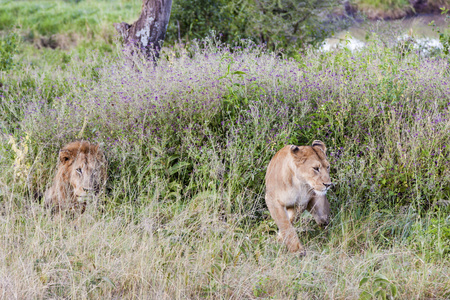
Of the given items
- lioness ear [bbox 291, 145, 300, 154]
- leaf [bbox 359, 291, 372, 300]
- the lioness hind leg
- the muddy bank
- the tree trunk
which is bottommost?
the muddy bank

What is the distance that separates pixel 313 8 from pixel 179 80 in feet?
19.4

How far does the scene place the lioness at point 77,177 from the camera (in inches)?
177

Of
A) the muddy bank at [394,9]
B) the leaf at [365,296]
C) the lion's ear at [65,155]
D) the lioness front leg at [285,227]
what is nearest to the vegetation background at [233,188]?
the leaf at [365,296]

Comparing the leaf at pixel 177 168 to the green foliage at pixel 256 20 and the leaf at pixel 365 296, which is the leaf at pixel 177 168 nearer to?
the leaf at pixel 365 296

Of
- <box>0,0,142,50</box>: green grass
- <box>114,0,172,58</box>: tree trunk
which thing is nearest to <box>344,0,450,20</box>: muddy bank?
<box>0,0,142,50</box>: green grass

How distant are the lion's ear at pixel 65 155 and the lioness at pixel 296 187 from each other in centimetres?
190

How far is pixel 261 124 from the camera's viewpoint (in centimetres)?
511

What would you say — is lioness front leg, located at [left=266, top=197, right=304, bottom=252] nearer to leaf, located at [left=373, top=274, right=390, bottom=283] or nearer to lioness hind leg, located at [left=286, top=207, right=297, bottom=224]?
lioness hind leg, located at [left=286, top=207, right=297, bottom=224]

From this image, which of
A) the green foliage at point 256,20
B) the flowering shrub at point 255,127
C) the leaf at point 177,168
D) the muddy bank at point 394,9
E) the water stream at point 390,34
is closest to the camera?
the flowering shrub at point 255,127

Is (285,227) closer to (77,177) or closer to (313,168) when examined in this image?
(313,168)

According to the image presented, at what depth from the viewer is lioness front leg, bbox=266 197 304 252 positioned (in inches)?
159

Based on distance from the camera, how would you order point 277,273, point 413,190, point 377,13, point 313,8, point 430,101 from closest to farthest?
point 277,273
point 413,190
point 430,101
point 313,8
point 377,13

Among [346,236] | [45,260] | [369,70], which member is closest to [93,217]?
[45,260]

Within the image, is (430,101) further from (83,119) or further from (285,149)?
(83,119)
